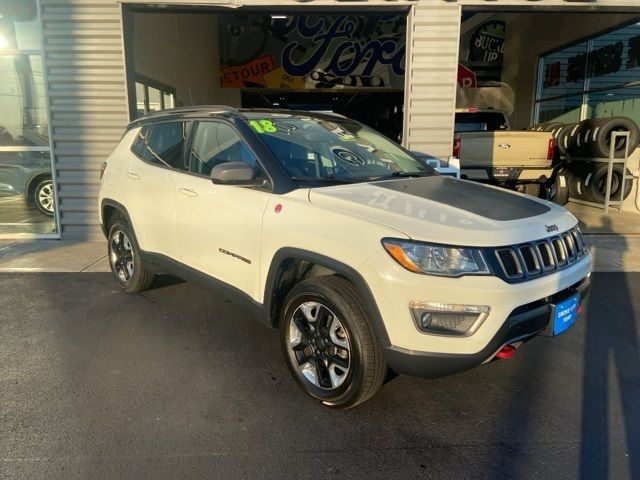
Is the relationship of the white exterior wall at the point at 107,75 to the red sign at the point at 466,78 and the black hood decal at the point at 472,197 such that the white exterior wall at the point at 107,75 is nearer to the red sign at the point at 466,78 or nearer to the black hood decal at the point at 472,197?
the black hood decal at the point at 472,197

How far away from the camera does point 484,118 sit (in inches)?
449

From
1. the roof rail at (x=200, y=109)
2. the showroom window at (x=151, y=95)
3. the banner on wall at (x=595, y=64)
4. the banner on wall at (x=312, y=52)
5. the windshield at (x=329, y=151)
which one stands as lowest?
the windshield at (x=329, y=151)

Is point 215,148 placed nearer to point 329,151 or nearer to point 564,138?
point 329,151

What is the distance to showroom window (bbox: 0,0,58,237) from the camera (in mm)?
7426

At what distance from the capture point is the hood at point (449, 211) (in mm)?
2576

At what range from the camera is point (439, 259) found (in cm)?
253

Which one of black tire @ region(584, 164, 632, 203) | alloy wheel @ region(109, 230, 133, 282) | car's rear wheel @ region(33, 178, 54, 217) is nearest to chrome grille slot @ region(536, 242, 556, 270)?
alloy wheel @ region(109, 230, 133, 282)

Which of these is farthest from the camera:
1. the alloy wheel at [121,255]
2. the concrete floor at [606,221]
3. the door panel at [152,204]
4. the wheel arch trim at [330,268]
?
the concrete floor at [606,221]

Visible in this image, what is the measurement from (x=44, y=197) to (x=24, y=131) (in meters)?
1.03

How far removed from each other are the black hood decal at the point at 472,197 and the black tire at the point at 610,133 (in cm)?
786

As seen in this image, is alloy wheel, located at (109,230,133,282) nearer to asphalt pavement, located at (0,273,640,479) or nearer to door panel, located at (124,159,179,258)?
door panel, located at (124,159,179,258)

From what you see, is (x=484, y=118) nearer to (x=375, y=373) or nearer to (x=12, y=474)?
(x=375, y=373)

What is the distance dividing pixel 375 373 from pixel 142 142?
128 inches

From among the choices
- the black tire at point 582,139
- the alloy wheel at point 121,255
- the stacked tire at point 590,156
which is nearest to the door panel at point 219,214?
the alloy wheel at point 121,255
